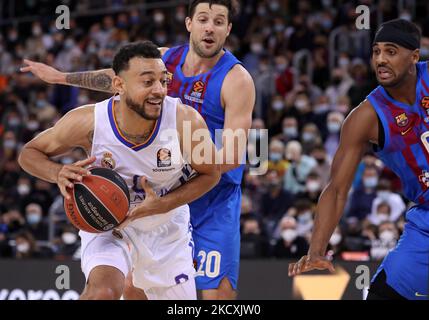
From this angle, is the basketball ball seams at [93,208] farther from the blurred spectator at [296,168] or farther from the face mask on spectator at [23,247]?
Result: the blurred spectator at [296,168]

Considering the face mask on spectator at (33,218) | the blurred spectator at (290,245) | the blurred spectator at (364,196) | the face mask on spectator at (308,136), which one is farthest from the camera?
the face mask on spectator at (308,136)

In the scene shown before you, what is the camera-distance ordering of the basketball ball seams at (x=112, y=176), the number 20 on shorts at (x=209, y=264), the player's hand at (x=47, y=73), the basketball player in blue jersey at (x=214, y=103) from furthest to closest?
the player's hand at (x=47, y=73)
the number 20 on shorts at (x=209, y=264)
the basketball player in blue jersey at (x=214, y=103)
the basketball ball seams at (x=112, y=176)

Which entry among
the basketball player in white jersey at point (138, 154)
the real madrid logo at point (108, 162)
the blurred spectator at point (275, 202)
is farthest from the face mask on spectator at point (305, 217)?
the real madrid logo at point (108, 162)

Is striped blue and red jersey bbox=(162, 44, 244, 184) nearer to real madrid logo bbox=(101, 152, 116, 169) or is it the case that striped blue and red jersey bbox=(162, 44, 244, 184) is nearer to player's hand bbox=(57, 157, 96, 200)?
real madrid logo bbox=(101, 152, 116, 169)

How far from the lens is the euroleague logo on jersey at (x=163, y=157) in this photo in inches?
232

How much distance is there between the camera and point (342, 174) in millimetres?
5789

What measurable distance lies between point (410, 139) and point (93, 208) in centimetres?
197

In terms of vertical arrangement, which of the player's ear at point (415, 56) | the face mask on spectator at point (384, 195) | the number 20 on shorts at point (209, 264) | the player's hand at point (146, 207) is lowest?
the number 20 on shorts at point (209, 264)

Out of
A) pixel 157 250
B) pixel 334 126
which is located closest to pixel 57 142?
pixel 157 250

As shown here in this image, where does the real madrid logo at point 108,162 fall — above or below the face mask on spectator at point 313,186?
above

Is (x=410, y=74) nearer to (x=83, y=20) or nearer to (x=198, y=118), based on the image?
(x=198, y=118)

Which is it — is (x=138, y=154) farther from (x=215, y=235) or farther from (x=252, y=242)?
(x=252, y=242)

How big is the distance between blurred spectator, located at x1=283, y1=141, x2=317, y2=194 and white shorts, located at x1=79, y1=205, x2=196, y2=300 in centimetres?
610

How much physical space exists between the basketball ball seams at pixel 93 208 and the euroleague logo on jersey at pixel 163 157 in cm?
52
